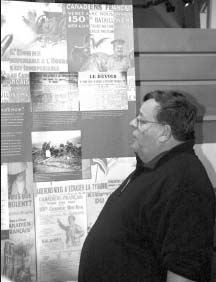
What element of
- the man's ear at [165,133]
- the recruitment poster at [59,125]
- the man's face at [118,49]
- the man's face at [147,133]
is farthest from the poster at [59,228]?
the man's face at [118,49]

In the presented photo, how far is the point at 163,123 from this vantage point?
5.32 feet

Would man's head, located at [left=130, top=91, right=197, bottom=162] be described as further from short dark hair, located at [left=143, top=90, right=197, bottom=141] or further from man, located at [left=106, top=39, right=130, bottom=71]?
man, located at [left=106, top=39, right=130, bottom=71]

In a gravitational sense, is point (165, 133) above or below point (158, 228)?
above

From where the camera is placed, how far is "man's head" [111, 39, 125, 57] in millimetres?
1841

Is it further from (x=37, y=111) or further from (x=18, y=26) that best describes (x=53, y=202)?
(x=18, y=26)

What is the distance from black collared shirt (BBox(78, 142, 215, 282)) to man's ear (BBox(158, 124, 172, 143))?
0.06 m

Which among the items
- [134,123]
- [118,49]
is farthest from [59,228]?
[118,49]

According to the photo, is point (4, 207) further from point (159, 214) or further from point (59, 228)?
point (159, 214)

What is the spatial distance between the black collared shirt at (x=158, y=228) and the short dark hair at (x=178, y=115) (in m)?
0.05

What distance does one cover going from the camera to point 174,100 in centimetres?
162

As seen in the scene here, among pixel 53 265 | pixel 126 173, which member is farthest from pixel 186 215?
pixel 53 265

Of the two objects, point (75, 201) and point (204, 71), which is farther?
point (204, 71)

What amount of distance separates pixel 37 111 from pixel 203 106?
1142 millimetres

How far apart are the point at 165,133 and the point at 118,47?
474 mm
